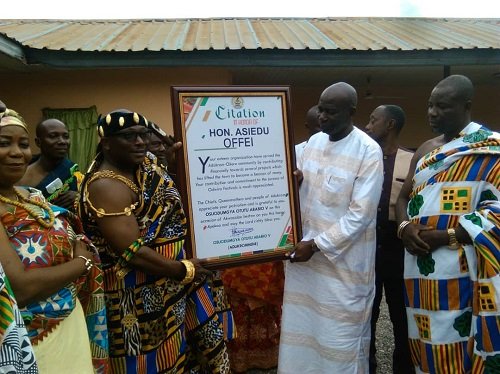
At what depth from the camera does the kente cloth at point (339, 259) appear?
3008 mm

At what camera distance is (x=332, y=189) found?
3090mm

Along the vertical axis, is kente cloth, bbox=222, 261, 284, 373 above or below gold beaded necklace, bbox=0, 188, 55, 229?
below

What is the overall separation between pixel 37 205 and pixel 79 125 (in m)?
5.50

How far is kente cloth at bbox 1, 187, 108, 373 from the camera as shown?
183 centimetres

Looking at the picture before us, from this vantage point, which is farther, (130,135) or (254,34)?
(254,34)

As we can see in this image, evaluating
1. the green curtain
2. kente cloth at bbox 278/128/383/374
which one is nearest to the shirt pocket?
kente cloth at bbox 278/128/383/374

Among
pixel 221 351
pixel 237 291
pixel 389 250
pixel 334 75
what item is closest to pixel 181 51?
pixel 334 75

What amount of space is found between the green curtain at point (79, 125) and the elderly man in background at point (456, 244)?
18.1ft

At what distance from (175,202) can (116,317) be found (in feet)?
2.16

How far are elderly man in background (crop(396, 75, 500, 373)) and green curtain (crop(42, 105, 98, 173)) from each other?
5.52 meters

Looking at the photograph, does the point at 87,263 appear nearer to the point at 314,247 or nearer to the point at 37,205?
the point at 37,205

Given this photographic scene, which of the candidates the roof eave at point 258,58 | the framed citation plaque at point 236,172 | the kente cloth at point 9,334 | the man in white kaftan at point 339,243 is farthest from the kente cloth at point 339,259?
the roof eave at point 258,58
